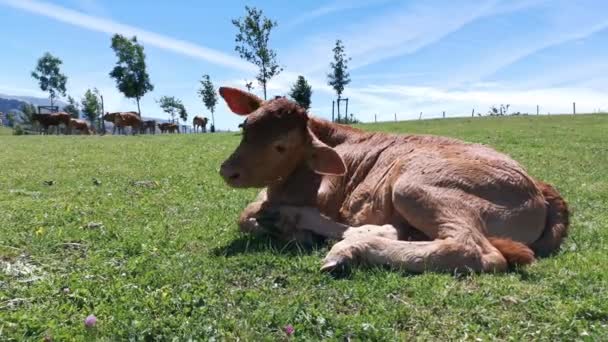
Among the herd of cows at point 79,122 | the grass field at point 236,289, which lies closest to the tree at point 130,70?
the herd of cows at point 79,122

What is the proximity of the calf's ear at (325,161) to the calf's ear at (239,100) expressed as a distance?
38.8 inches

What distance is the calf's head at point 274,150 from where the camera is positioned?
5.84 metres

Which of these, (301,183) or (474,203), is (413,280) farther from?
(301,183)

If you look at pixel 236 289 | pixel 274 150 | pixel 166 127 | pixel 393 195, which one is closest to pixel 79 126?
pixel 166 127

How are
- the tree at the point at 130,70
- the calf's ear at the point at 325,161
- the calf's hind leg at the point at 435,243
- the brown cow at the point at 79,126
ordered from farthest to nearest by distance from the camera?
1. the tree at the point at 130,70
2. the brown cow at the point at 79,126
3. the calf's ear at the point at 325,161
4. the calf's hind leg at the point at 435,243

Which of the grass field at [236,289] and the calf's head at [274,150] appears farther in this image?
the calf's head at [274,150]

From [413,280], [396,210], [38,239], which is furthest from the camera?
[38,239]

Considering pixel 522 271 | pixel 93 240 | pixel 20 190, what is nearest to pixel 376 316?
pixel 522 271

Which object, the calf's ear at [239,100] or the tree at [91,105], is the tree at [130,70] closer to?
the tree at [91,105]

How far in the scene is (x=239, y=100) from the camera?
6.75m

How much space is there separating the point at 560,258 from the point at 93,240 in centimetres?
456

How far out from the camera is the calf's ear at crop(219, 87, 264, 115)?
6.66 metres

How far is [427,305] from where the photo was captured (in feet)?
12.4

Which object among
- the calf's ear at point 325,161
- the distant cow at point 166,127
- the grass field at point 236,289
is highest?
the distant cow at point 166,127
